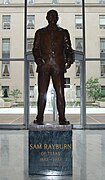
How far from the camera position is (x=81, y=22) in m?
10.0

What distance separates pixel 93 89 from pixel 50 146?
629 centimetres

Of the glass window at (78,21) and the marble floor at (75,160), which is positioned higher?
the glass window at (78,21)

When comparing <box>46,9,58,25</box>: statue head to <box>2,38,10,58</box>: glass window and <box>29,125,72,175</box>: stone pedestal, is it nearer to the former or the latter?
<box>29,125,72,175</box>: stone pedestal

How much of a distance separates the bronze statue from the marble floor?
0.75m

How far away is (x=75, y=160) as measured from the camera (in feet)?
16.0

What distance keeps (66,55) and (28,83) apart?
18.4 ft

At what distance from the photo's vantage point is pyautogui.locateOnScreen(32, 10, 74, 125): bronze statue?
405 centimetres

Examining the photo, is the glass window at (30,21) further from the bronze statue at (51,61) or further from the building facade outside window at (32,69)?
the bronze statue at (51,61)

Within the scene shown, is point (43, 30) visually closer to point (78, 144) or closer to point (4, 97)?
point (78, 144)

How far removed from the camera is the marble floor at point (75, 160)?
3.86 metres

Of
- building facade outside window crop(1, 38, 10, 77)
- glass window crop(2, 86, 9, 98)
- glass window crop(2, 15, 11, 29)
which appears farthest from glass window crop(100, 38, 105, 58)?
glass window crop(2, 86, 9, 98)

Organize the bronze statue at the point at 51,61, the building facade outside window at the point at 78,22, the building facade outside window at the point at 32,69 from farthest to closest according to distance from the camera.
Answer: the building facade outside window at the point at 78,22 → the building facade outside window at the point at 32,69 → the bronze statue at the point at 51,61

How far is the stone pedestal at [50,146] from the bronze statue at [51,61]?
0.57 ft

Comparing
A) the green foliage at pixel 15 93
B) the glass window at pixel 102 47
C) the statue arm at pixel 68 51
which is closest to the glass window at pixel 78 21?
the glass window at pixel 102 47
